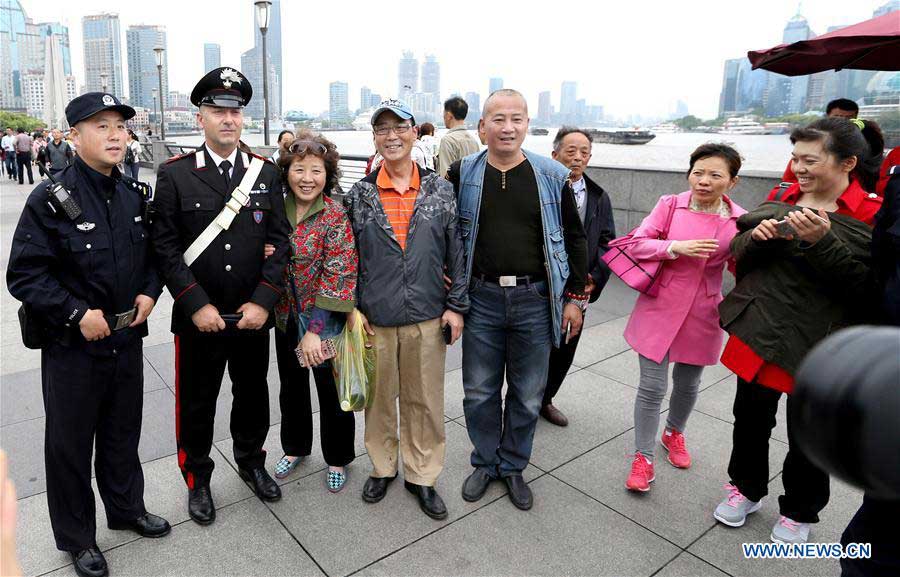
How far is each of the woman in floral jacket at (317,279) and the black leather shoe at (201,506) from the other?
61 cm

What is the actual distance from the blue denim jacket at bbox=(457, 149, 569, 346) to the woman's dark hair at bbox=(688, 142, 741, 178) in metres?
0.75

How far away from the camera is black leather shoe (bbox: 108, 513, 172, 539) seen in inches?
110

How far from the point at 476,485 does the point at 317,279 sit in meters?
1.41

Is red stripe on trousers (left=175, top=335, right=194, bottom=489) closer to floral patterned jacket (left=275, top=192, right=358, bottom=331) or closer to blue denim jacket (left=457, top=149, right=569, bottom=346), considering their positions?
floral patterned jacket (left=275, top=192, right=358, bottom=331)

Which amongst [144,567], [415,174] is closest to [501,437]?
[415,174]

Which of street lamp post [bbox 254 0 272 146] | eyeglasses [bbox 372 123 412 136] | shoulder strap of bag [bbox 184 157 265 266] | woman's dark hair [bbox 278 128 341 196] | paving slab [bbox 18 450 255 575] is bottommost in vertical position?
paving slab [bbox 18 450 255 575]

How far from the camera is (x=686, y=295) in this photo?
3.26m

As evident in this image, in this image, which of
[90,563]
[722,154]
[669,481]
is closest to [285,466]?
[90,563]

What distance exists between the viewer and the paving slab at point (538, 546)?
2.64m

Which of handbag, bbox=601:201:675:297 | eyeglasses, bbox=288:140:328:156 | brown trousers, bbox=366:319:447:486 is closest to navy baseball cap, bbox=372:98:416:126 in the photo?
eyeglasses, bbox=288:140:328:156

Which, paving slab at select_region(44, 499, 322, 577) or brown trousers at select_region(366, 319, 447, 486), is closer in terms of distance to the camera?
paving slab at select_region(44, 499, 322, 577)

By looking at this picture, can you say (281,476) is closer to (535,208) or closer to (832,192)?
(535,208)

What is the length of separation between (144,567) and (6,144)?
81.1 feet

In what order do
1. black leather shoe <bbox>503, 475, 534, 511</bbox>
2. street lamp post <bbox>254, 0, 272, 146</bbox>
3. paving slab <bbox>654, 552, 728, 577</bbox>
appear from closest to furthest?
1. paving slab <bbox>654, 552, 728, 577</bbox>
2. black leather shoe <bbox>503, 475, 534, 511</bbox>
3. street lamp post <bbox>254, 0, 272, 146</bbox>
